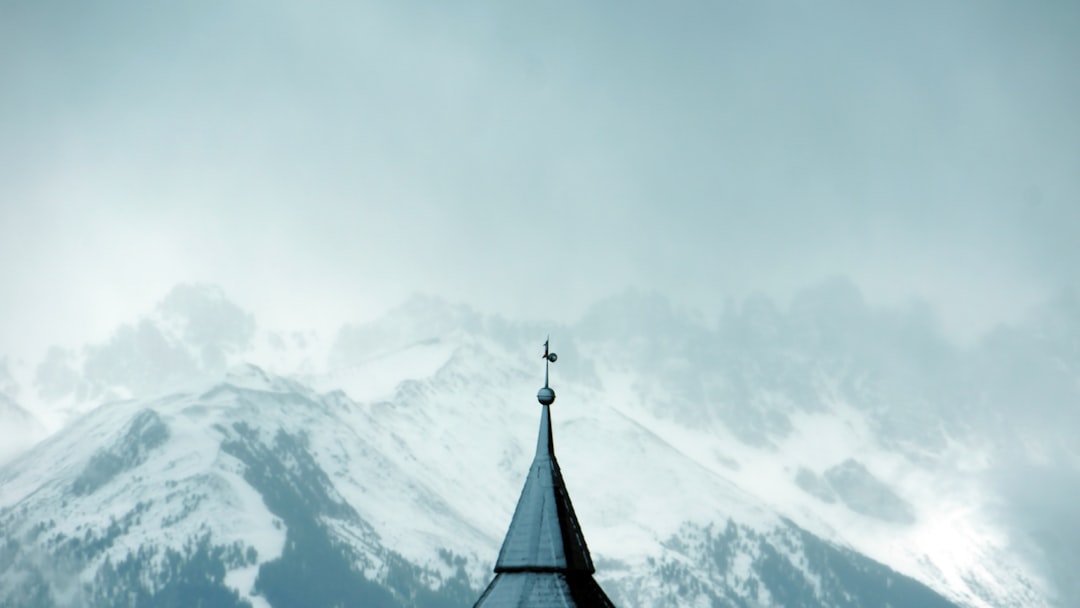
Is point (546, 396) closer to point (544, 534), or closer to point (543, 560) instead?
point (544, 534)

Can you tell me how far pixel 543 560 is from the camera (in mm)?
19047

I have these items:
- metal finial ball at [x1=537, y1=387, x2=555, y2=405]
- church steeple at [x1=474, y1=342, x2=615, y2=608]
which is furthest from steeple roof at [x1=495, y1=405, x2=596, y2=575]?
metal finial ball at [x1=537, y1=387, x2=555, y2=405]

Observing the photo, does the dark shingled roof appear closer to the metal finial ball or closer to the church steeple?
the church steeple

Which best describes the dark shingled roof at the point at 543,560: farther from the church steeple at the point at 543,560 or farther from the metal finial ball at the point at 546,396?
the metal finial ball at the point at 546,396

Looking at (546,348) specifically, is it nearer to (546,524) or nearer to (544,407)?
(544,407)

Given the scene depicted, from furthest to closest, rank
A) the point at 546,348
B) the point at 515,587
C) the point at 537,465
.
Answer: the point at 546,348, the point at 537,465, the point at 515,587

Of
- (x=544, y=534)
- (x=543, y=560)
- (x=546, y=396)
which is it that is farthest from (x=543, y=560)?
(x=546, y=396)

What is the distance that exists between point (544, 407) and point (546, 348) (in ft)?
6.33

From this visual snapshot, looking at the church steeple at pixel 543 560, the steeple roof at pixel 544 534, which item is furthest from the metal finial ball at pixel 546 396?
the church steeple at pixel 543 560

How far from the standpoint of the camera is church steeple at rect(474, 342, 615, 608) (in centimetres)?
1872

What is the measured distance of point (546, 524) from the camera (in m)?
19.5

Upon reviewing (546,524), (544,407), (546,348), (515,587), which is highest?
(546,348)

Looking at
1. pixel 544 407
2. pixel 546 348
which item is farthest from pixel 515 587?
pixel 546 348

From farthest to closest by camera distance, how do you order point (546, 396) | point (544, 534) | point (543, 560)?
point (546, 396) < point (544, 534) < point (543, 560)
